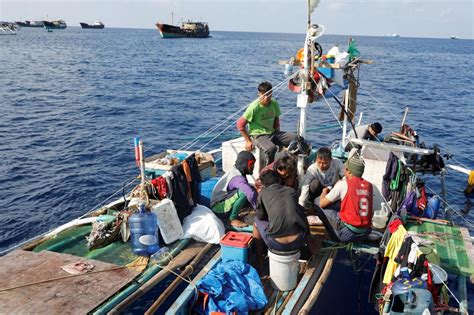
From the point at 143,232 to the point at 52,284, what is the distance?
1.66m

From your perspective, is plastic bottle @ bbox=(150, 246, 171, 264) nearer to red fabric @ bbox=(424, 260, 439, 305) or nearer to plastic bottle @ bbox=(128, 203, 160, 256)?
plastic bottle @ bbox=(128, 203, 160, 256)

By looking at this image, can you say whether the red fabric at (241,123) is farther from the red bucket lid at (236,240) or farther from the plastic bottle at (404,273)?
the plastic bottle at (404,273)

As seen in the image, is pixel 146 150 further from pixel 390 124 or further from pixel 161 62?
pixel 161 62

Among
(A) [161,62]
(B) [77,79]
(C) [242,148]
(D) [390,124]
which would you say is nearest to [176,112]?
(D) [390,124]

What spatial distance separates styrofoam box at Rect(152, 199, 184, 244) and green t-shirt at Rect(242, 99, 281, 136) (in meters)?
3.20

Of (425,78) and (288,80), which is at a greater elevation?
(288,80)

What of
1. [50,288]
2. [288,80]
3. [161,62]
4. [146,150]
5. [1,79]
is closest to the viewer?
[50,288]

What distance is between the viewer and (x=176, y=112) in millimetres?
29578

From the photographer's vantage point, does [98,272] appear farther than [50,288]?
Yes

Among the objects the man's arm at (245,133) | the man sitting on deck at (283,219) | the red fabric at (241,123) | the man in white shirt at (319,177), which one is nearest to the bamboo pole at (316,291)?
the man sitting on deck at (283,219)

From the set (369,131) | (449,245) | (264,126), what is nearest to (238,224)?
(264,126)

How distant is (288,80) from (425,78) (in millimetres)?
49174

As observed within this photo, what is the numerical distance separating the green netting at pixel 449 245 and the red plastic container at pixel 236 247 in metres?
3.40

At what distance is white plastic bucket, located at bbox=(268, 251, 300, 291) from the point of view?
591 cm
